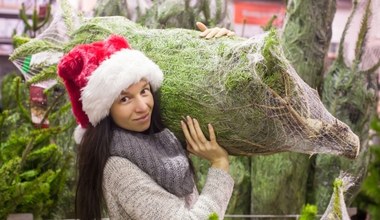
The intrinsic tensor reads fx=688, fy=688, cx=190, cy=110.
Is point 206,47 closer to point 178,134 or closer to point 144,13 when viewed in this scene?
point 178,134

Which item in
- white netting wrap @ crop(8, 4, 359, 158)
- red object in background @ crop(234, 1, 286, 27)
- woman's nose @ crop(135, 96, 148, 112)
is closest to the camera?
white netting wrap @ crop(8, 4, 359, 158)

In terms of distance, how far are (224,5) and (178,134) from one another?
1663 millimetres

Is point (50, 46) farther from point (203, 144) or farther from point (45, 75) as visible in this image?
point (203, 144)

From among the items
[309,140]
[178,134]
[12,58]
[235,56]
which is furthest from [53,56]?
[309,140]

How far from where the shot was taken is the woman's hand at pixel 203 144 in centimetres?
191

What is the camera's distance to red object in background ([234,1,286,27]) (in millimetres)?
4000

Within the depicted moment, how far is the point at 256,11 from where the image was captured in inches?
161

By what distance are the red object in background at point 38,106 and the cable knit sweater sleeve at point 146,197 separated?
1.25m

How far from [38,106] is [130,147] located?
54.5 inches

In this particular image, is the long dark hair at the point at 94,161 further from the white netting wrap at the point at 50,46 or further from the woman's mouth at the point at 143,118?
the white netting wrap at the point at 50,46

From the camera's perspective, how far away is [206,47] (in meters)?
1.92

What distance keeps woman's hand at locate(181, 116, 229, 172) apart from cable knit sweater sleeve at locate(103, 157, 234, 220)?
34 mm

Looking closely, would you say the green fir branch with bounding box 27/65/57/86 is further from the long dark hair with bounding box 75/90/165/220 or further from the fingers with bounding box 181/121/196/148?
the fingers with bounding box 181/121/196/148

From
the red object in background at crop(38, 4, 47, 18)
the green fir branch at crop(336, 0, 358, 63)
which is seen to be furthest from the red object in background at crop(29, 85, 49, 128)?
the green fir branch at crop(336, 0, 358, 63)
